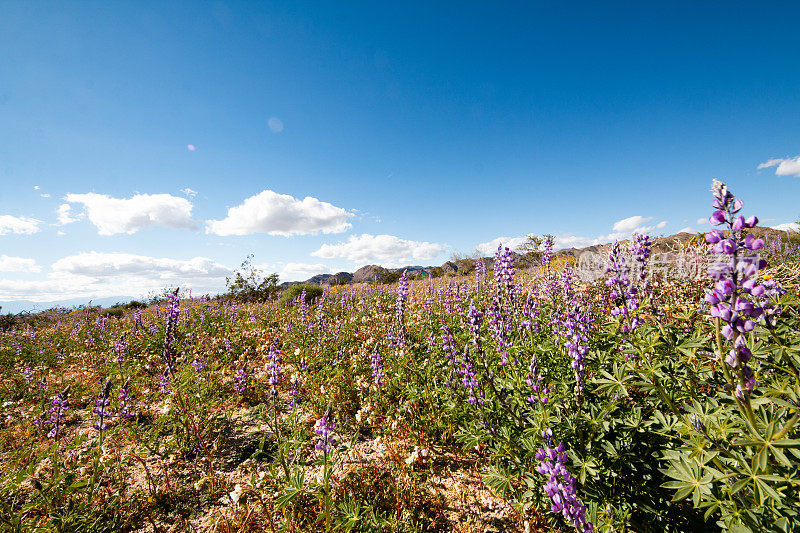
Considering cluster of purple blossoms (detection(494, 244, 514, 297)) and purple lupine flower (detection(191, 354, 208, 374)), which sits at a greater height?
cluster of purple blossoms (detection(494, 244, 514, 297))

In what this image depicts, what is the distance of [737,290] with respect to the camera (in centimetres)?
155

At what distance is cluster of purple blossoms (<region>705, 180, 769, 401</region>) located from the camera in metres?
1.45

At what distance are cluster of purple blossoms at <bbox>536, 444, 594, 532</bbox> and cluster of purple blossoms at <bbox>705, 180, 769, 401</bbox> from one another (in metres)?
1.18

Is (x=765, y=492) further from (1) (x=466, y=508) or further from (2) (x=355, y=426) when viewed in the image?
(2) (x=355, y=426)

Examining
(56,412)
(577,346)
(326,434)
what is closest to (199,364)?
(56,412)

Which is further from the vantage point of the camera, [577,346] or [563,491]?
[577,346]

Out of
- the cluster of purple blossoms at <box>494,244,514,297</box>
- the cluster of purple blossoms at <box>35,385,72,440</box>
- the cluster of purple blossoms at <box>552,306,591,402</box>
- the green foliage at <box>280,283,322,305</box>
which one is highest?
the cluster of purple blossoms at <box>494,244,514,297</box>

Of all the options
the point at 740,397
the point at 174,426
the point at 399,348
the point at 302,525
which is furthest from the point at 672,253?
the point at 174,426

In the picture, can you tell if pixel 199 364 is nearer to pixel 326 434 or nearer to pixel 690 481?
pixel 326 434

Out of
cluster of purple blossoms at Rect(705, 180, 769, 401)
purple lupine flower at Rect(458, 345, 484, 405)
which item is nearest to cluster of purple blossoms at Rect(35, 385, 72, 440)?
purple lupine flower at Rect(458, 345, 484, 405)

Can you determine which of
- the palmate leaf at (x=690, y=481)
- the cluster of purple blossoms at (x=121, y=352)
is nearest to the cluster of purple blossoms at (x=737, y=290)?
the palmate leaf at (x=690, y=481)

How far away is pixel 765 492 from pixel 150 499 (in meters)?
5.63

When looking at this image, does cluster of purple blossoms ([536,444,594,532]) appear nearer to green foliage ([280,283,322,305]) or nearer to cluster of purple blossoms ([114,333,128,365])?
cluster of purple blossoms ([114,333,128,365])

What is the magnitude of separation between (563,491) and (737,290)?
1.76 metres
